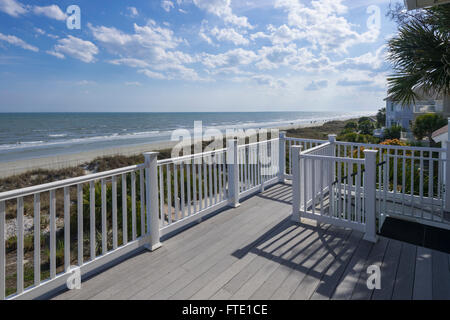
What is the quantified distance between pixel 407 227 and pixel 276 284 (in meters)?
2.23

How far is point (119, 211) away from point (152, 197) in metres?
2.49

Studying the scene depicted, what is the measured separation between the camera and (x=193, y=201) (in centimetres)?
341

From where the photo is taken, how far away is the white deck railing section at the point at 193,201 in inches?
79.6

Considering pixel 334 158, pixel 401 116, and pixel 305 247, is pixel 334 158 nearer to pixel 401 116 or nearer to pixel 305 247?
pixel 305 247

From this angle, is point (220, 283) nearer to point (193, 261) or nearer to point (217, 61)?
point (193, 261)

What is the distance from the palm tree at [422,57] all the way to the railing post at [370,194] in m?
2.84

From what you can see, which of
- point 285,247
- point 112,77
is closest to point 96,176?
point 285,247

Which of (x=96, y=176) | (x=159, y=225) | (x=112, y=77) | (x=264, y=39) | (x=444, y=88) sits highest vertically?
(x=112, y=77)

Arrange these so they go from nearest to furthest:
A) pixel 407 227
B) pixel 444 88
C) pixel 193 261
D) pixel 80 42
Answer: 1. pixel 193 261
2. pixel 407 227
3. pixel 444 88
4. pixel 80 42

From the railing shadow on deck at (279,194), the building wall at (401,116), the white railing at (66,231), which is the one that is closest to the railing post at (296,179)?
the railing shadow on deck at (279,194)

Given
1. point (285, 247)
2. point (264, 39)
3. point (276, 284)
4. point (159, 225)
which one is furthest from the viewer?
point (264, 39)

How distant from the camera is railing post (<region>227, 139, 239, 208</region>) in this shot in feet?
12.8

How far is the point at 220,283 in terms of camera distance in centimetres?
217

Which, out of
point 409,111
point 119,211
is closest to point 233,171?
point 119,211
